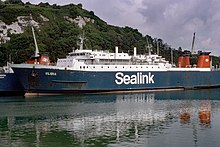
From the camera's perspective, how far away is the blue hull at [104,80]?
120ft

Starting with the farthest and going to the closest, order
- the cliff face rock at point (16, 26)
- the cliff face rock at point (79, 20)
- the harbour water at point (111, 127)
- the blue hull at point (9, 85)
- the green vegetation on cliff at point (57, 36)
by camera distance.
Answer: the cliff face rock at point (79, 20), the cliff face rock at point (16, 26), the green vegetation on cliff at point (57, 36), the blue hull at point (9, 85), the harbour water at point (111, 127)

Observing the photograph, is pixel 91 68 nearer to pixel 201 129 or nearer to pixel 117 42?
pixel 201 129

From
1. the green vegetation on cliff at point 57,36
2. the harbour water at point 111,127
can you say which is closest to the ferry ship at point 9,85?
the harbour water at point 111,127

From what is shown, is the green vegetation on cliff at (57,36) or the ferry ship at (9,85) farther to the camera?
the green vegetation on cliff at (57,36)

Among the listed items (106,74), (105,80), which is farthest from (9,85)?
(106,74)

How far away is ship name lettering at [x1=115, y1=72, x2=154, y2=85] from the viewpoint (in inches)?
1601

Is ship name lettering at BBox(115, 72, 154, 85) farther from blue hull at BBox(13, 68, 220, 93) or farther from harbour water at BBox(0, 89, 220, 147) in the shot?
harbour water at BBox(0, 89, 220, 147)

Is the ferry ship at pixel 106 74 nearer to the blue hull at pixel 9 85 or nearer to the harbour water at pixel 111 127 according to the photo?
the blue hull at pixel 9 85

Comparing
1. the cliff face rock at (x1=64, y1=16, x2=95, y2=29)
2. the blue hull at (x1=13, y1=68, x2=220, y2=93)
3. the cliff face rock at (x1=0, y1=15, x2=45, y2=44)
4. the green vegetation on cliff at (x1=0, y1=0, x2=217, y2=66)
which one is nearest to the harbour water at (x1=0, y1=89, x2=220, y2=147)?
the blue hull at (x1=13, y1=68, x2=220, y2=93)

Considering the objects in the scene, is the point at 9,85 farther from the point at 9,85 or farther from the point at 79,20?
the point at 79,20

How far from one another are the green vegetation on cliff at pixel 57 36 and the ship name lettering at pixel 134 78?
13059 millimetres

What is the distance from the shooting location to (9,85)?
129 feet

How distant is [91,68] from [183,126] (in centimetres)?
2253

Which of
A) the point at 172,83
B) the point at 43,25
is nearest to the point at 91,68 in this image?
the point at 172,83
